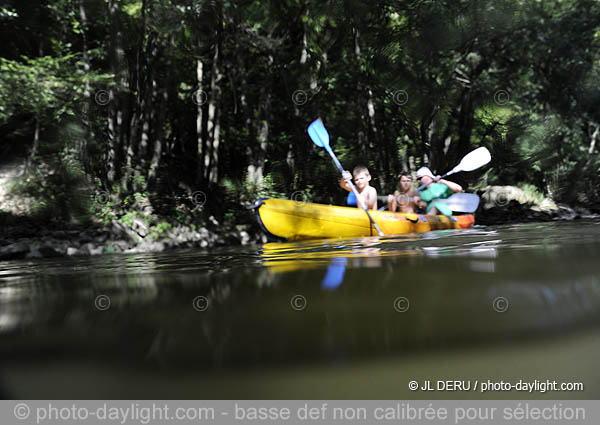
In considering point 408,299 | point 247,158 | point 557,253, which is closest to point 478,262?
point 557,253

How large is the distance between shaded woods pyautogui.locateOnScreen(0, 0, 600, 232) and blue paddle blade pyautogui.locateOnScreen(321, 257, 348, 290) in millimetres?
5407

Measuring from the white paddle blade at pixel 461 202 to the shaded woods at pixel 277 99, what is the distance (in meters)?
2.35

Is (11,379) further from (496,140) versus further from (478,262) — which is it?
(496,140)

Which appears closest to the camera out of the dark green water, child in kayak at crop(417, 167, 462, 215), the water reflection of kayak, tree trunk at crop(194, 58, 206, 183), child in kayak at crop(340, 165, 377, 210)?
the dark green water

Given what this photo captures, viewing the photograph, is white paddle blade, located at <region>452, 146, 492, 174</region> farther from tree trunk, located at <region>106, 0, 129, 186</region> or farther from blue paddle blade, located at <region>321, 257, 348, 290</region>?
tree trunk, located at <region>106, 0, 129, 186</region>

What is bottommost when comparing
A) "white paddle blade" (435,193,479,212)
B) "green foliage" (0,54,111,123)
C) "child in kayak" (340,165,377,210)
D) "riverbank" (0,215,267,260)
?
"riverbank" (0,215,267,260)

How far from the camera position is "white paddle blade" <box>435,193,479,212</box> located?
6520 mm

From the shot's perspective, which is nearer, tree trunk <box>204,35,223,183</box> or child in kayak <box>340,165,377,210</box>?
child in kayak <box>340,165,377,210</box>

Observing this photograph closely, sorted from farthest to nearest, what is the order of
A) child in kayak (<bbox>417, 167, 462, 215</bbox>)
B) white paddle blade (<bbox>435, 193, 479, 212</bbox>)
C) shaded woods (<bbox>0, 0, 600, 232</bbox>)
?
shaded woods (<bbox>0, 0, 600, 232</bbox>), white paddle blade (<bbox>435, 193, 479, 212</bbox>), child in kayak (<bbox>417, 167, 462, 215</bbox>)

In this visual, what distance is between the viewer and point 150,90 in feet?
25.8

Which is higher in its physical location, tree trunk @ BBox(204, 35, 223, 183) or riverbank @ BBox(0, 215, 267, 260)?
tree trunk @ BBox(204, 35, 223, 183)

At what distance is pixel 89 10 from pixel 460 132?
7.83 metres

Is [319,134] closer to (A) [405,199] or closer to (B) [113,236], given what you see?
(A) [405,199]

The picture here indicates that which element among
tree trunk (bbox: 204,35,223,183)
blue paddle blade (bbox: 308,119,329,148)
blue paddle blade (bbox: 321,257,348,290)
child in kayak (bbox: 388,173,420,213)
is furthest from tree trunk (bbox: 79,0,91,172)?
blue paddle blade (bbox: 321,257,348,290)
